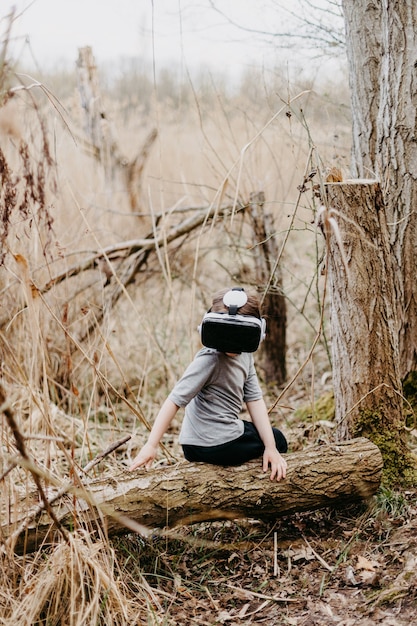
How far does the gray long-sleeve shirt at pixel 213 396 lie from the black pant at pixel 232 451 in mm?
23

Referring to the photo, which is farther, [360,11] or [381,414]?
[360,11]

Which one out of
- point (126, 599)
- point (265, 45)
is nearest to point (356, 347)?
point (126, 599)

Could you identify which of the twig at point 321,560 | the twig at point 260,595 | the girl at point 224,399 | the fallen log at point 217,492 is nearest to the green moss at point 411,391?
the fallen log at point 217,492

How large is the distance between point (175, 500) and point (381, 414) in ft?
3.56

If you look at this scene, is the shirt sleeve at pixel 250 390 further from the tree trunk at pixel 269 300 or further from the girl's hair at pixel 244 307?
the tree trunk at pixel 269 300

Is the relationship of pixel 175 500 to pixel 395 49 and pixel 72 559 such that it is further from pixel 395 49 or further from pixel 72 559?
pixel 395 49

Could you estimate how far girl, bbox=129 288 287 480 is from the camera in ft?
8.64

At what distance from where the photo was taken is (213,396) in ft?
9.25

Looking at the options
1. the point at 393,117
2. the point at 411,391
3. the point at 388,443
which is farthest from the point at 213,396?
the point at 393,117

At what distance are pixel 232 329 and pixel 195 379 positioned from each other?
29cm

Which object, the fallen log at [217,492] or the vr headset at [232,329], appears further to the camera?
the vr headset at [232,329]

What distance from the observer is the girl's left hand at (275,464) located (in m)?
2.72

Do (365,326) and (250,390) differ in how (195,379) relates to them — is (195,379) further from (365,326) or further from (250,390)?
(365,326)

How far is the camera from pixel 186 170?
7.44 meters
